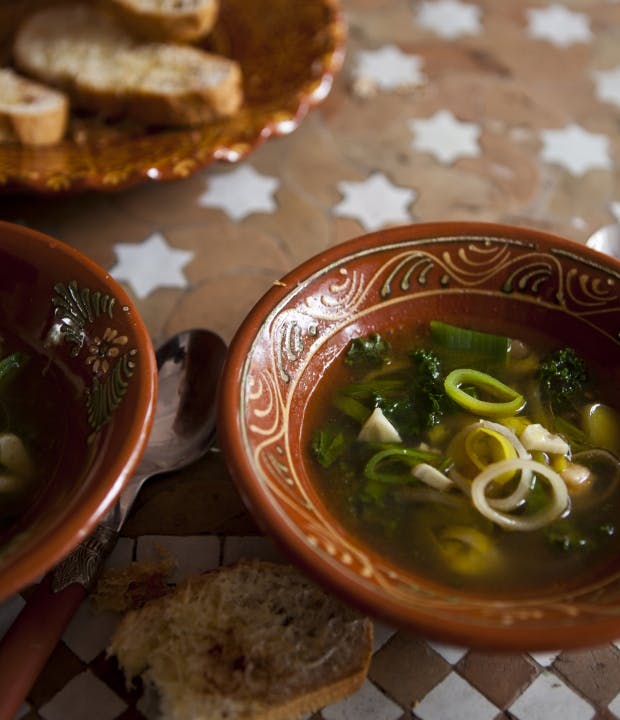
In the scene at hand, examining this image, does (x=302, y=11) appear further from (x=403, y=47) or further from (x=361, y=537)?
(x=361, y=537)

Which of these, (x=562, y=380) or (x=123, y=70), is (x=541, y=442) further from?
(x=123, y=70)

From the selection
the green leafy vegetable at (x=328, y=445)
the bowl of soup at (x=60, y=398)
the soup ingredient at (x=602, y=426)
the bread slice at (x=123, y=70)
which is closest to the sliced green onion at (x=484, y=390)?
the soup ingredient at (x=602, y=426)

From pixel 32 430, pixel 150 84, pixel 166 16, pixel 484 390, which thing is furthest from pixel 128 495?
pixel 166 16

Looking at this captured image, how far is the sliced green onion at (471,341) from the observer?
6.46 feet

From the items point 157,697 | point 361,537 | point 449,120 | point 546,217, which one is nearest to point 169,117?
point 449,120

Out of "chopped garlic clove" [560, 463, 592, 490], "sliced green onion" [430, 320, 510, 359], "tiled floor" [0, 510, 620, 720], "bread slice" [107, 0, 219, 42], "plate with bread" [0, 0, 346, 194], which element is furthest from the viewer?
"bread slice" [107, 0, 219, 42]

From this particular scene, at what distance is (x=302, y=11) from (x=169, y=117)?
611 mm

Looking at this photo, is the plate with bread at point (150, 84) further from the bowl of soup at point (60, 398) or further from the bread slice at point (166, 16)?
the bowl of soup at point (60, 398)

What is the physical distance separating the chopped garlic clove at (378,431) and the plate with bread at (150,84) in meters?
0.98

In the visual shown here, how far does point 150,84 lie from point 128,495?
1345mm

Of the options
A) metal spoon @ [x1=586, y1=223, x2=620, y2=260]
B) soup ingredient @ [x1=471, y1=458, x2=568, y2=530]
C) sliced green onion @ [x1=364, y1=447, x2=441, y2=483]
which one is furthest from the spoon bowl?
metal spoon @ [x1=586, y1=223, x2=620, y2=260]

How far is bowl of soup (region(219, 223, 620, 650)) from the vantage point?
149 centimetres

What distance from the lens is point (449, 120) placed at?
Result: 118 inches

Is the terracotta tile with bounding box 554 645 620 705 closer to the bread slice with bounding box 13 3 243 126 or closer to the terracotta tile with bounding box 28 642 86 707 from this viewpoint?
the terracotta tile with bounding box 28 642 86 707
